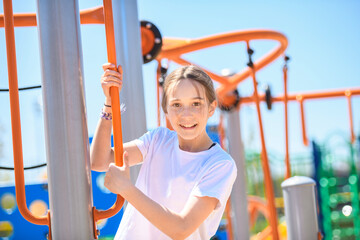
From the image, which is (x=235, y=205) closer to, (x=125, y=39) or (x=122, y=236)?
(x=125, y=39)

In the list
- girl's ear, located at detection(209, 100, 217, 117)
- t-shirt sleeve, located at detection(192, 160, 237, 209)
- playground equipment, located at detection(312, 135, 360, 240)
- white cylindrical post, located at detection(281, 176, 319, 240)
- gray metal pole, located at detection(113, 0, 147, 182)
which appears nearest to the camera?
t-shirt sleeve, located at detection(192, 160, 237, 209)

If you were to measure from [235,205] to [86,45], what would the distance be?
1700mm

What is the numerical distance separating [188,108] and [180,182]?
0.22 metres

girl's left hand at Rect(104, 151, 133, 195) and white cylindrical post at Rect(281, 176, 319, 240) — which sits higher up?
girl's left hand at Rect(104, 151, 133, 195)

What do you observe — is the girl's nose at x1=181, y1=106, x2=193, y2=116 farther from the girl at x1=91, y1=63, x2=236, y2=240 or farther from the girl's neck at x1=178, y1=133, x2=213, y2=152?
the girl's neck at x1=178, y1=133, x2=213, y2=152

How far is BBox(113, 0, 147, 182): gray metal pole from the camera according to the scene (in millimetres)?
1799

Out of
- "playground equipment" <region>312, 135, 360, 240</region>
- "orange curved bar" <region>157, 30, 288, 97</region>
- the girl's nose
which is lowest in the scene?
"playground equipment" <region>312, 135, 360, 240</region>

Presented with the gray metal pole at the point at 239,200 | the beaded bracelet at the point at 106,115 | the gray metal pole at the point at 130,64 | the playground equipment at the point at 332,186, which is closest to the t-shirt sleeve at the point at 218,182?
Result: the beaded bracelet at the point at 106,115

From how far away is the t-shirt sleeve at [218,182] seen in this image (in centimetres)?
120

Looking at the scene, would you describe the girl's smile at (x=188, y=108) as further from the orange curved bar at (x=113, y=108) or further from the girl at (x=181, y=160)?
the orange curved bar at (x=113, y=108)

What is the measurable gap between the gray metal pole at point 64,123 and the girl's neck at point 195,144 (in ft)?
1.09

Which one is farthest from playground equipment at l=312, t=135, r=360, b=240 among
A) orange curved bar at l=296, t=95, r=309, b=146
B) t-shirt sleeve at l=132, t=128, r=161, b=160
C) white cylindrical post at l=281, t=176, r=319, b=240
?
t-shirt sleeve at l=132, t=128, r=161, b=160

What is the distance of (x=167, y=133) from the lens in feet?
4.91

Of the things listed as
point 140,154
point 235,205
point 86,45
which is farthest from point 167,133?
point 235,205
